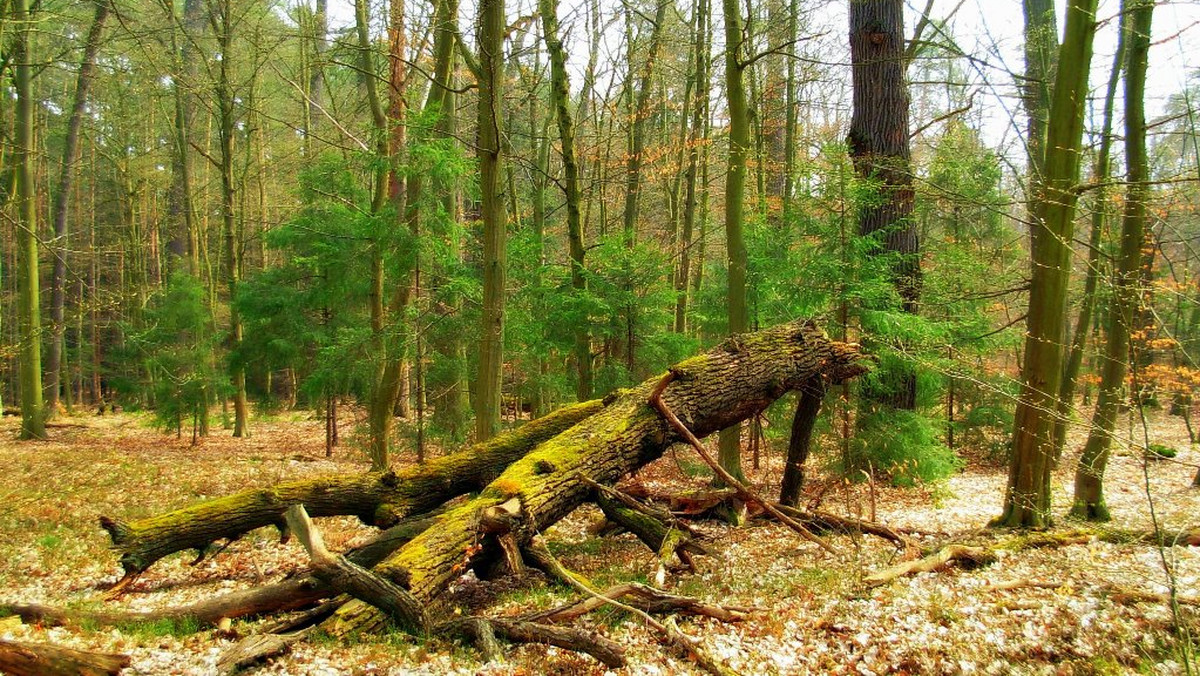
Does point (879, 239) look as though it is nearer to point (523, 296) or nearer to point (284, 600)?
point (523, 296)

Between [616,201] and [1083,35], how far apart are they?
57.1 feet

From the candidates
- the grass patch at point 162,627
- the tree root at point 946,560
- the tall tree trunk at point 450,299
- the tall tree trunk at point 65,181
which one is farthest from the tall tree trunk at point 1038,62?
the tall tree trunk at point 65,181

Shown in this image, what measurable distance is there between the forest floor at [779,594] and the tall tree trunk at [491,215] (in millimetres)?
1802

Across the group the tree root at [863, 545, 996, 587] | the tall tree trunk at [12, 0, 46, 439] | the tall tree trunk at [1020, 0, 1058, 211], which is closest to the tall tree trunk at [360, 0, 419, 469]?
the tree root at [863, 545, 996, 587]

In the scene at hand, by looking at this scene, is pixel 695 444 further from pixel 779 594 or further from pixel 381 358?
pixel 381 358

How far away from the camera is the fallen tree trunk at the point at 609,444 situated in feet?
13.9

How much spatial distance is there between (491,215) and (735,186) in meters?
3.16

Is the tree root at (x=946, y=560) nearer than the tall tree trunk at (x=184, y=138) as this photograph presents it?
Yes

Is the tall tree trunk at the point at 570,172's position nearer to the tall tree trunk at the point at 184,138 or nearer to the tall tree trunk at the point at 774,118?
the tall tree trunk at the point at 774,118

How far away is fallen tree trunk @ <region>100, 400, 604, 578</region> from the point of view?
541cm

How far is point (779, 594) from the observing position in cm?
492

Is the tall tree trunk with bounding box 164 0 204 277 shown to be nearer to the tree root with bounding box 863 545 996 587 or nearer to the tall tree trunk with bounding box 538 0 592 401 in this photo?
the tall tree trunk with bounding box 538 0 592 401

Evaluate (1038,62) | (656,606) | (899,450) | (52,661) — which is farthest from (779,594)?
(1038,62)

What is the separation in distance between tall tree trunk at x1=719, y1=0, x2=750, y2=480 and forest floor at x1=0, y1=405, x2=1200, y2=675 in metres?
2.53
